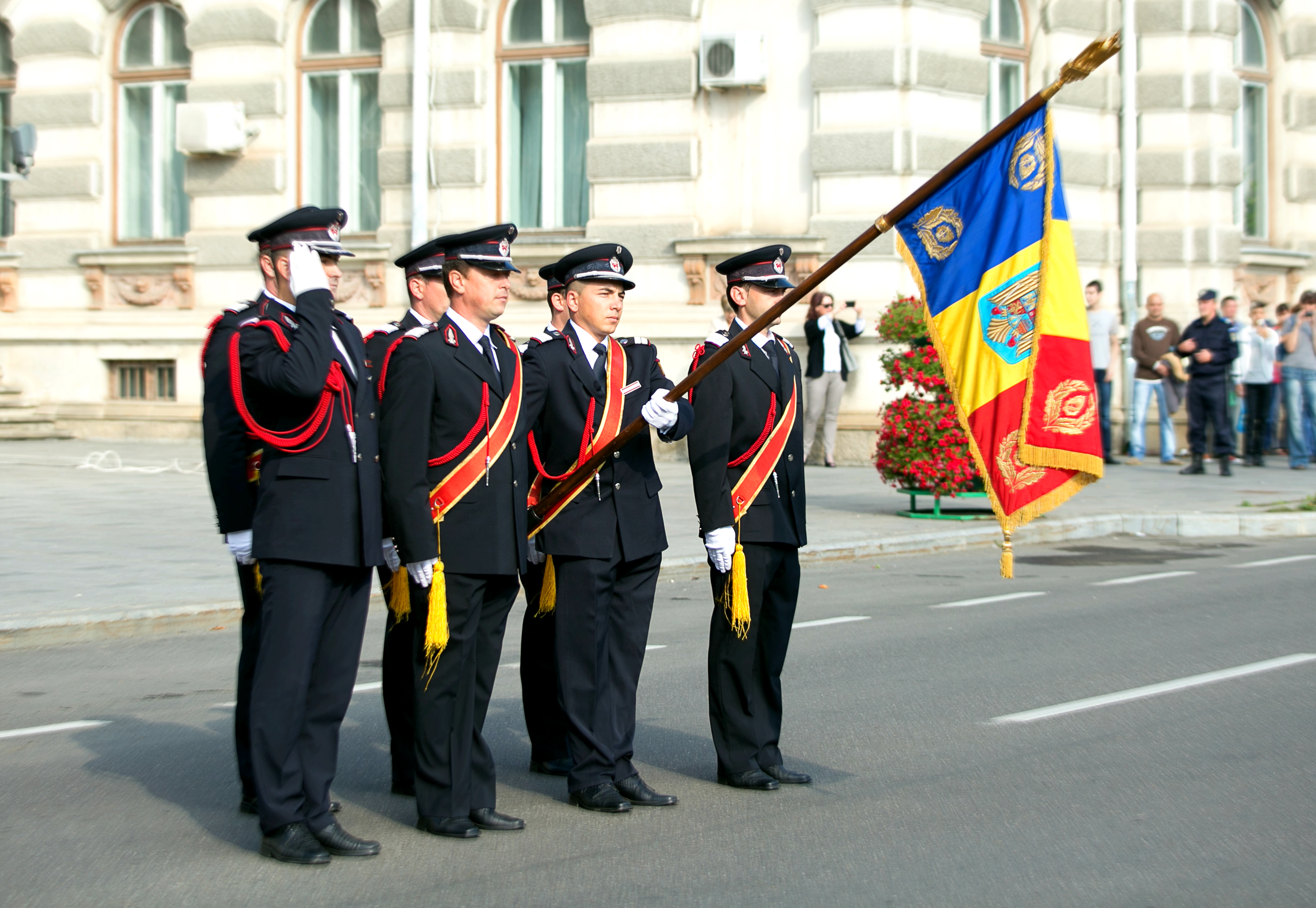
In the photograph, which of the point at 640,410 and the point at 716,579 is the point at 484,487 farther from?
the point at 716,579

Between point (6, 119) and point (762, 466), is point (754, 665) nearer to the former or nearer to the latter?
point (762, 466)

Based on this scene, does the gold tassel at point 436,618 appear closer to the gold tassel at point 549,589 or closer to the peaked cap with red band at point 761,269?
the gold tassel at point 549,589

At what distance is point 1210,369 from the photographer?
17.2m

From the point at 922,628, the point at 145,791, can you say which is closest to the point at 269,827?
the point at 145,791

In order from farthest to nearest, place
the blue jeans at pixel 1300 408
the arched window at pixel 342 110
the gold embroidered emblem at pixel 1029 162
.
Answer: the arched window at pixel 342 110, the blue jeans at pixel 1300 408, the gold embroidered emblem at pixel 1029 162

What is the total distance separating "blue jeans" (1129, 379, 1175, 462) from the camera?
1850 centimetres

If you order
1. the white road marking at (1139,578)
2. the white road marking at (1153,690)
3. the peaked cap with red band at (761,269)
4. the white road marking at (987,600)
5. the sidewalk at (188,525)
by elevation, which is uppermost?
the peaked cap with red band at (761,269)

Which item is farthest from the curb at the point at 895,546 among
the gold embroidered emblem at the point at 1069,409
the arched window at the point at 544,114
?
A: the arched window at the point at 544,114

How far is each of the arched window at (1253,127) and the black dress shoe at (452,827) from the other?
19.2 meters

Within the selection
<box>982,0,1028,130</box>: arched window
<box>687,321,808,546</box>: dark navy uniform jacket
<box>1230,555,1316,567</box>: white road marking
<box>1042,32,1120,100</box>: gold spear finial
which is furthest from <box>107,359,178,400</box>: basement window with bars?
<box>1042,32,1120,100</box>: gold spear finial

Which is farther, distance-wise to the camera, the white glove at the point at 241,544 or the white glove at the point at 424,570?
the white glove at the point at 241,544

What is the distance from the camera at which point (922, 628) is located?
885 centimetres

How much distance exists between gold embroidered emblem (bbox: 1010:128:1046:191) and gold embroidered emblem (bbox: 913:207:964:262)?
0.86ft

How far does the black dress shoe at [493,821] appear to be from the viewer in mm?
5098
